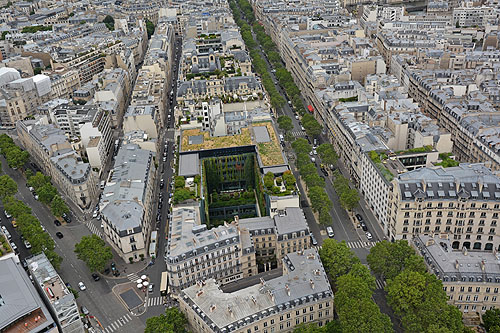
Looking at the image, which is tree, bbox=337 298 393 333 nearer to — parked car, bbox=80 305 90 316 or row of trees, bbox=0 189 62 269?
parked car, bbox=80 305 90 316

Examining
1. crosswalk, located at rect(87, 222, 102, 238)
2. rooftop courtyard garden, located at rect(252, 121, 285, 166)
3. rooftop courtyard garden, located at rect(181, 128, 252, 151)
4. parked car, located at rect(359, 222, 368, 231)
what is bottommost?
parked car, located at rect(359, 222, 368, 231)

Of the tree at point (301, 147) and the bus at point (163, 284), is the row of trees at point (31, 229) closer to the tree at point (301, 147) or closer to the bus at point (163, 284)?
the bus at point (163, 284)

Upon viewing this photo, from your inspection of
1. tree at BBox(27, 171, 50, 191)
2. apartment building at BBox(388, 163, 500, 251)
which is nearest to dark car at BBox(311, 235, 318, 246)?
apartment building at BBox(388, 163, 500, 251)

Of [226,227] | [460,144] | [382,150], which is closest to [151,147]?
[226,227]

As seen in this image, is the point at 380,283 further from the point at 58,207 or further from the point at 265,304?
the point at 58,207

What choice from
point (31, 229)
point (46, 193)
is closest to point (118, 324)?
point (31, 229)

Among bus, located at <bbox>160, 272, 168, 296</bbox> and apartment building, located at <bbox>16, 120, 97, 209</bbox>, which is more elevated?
apartment building, located at <bbox>16, 120, 97, 209</bbox>

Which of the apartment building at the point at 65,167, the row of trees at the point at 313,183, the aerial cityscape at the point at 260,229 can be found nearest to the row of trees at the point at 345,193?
the aerial cityscape at the point at 260,229
